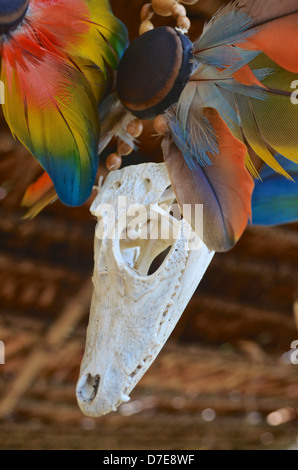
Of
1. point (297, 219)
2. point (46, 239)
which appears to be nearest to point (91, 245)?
point (46, 239)

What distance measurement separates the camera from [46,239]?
8.02ft

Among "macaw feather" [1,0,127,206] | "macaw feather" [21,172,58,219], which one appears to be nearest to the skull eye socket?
"macaw feather" [1,0,127,206]

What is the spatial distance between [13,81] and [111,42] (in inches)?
8.8

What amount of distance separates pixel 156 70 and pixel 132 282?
15.7 inches

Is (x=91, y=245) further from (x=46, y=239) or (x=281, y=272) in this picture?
(x=281, y=272)

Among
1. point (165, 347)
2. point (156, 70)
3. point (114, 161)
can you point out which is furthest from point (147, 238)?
point (165, 347)

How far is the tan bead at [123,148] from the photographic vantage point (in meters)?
1.41

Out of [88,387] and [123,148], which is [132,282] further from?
[123,148]

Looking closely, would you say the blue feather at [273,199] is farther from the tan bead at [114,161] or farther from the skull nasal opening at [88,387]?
the skull nasal opening at [88,387]

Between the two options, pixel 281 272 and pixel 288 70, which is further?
pixel 281 272

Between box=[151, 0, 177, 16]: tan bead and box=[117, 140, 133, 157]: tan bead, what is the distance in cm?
27

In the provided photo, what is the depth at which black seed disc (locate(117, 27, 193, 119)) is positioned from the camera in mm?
1254

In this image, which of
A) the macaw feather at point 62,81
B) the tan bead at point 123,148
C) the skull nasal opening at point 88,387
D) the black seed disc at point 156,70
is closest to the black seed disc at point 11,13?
the macaw feather at point 62,81

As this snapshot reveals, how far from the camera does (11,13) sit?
1.19 metres
